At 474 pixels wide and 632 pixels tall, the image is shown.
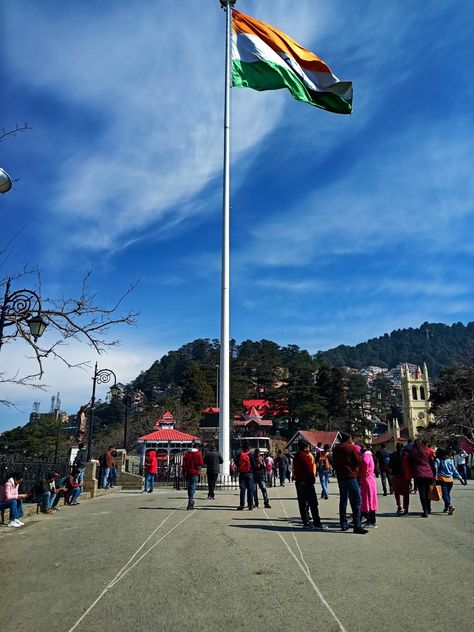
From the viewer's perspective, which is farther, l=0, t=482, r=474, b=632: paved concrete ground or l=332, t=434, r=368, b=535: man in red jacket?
l=332, t=434, r=368, b=535: man in red jacket

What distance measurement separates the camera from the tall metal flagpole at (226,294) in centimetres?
1702

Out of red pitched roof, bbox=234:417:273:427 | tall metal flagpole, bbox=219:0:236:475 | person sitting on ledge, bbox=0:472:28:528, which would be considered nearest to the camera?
person sitting on ledge, bbox=0:472:28:528

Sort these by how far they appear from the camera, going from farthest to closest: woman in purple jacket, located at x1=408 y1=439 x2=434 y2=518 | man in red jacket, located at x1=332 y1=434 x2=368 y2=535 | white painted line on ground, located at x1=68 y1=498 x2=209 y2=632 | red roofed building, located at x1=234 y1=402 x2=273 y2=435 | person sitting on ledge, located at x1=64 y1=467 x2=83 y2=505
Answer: red roofed building, located at x1=234 y1=402 x2=273 y2=435, person sitting on ledge, located at x1=64 y1=467 x2=83 y2=505, woman in purple jacket, located at x1=408 y1=439 x2=434 y2=518, man in red jacket, located at x1=332 y1=434 x2=368 y2=535, white painted line on ground, located at x1=68 y1=498 x2=209 y2=632

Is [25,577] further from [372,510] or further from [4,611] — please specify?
[372,510]

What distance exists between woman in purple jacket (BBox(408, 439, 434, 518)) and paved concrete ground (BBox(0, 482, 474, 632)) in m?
0.58

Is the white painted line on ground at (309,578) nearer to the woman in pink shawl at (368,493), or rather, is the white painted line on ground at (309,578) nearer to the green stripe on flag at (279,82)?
the woman in pink shawl at (368,493)

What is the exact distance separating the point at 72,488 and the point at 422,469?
348 inches

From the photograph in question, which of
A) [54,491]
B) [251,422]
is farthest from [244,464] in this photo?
[251,422]

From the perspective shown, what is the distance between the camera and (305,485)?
328 inches

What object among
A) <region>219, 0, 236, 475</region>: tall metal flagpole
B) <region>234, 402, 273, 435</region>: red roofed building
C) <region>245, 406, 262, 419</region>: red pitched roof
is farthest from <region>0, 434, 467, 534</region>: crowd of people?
<region>245, 406, 262, 419</region>: red pitched roof

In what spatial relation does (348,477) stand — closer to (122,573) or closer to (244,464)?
(244,464)

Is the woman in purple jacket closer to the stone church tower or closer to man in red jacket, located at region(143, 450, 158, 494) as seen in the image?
man in red jacket, located at region(143, 450, 158, 494)

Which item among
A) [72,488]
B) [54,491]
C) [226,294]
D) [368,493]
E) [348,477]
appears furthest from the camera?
[226,294]

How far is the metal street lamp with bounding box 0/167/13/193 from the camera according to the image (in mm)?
5692
